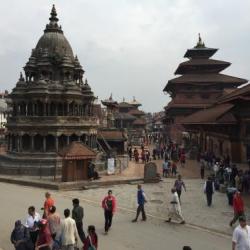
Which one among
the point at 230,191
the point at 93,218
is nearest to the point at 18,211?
the point at 93,218

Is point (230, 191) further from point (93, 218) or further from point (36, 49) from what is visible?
point (36, 49)

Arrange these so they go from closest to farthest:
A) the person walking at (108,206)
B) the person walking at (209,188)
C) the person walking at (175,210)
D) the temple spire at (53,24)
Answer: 1. the person walking at (108,206)
2. the person walking at (175,210)
3. the person walking at (209,188)
4. the temple spire at (53,24)

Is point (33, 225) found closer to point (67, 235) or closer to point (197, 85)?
point (67, 235)

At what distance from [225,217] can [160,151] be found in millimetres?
26847

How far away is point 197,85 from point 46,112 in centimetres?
2697

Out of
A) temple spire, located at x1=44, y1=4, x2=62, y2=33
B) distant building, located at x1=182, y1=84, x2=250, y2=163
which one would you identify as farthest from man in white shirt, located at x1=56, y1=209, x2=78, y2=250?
temple spire, located at x1=44, y1=4, x2=62, y2=33

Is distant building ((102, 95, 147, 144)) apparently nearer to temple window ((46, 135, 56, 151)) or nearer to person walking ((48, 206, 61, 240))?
temple window ((46, 135, 56, 151))

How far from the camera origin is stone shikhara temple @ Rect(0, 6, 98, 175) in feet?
109

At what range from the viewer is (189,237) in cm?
1369

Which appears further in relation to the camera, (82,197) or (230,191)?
(82,197)

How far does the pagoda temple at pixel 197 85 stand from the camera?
54.6 metres

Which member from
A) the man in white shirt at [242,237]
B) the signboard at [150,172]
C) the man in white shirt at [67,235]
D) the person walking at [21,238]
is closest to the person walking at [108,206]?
the man in white shirt at [67,235]

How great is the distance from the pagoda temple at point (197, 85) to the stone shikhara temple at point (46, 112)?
20.7m

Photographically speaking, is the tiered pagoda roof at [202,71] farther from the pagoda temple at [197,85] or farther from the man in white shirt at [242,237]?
the man in white shirt at [242,237]
